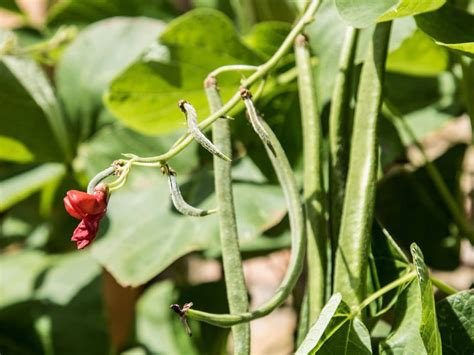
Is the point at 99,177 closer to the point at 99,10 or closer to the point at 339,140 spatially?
the point at 339,140

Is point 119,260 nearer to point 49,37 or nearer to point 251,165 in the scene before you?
point 251,165

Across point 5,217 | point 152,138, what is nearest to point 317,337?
point 152,138

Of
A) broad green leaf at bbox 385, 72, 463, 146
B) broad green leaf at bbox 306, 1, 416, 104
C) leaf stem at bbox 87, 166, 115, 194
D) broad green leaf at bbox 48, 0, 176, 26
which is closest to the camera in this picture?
leaf stem at bbox 87, 166, 115, 194

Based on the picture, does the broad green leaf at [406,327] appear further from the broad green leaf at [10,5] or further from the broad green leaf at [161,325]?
the broad green leaf at [10,5]

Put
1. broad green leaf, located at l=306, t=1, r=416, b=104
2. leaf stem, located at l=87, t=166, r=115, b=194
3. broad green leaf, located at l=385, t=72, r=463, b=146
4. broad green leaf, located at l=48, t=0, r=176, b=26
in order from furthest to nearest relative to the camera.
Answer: broad green leaf, located at l=48, t=0, r=176, b=26 < broad green leaf, located at l=385, t=72, r=463, b=146 < broad green leaf, located at l=306, t=1, r=416, b=104 < leaf stem, located at l=87, t=166, r=115, b=194

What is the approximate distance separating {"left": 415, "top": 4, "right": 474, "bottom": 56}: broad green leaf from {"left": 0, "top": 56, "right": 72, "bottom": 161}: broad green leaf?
1.59 feet

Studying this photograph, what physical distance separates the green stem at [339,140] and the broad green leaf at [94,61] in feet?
1.36

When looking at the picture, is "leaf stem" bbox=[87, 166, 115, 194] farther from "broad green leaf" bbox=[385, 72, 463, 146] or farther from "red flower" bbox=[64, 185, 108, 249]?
"broad green leaf" bbox=[385, 72, 463, 146]

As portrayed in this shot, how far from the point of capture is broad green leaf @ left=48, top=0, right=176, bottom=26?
3.47 feet

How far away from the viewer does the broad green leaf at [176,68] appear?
751mm

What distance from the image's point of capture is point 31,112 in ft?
3.07

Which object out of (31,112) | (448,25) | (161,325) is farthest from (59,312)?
(448,25)

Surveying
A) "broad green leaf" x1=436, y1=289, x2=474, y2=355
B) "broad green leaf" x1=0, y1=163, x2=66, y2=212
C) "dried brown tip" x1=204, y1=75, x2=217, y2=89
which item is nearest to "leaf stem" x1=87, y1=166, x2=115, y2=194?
"dried brown tip" x1=204, y1=75, x2=217, y2=89

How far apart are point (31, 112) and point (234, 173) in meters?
0.26
